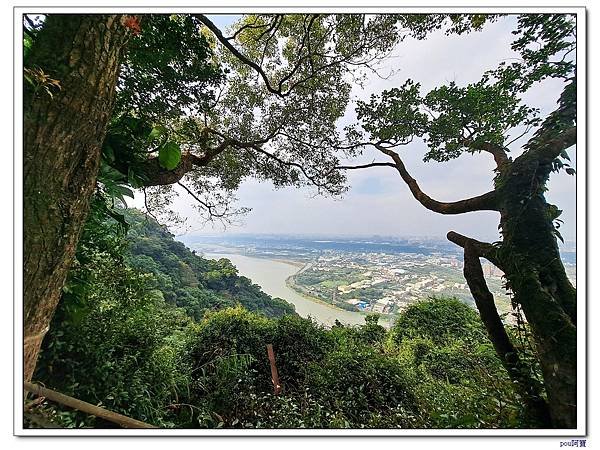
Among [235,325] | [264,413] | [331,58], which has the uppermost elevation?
[331,58]

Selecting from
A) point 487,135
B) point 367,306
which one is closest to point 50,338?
point 367,306

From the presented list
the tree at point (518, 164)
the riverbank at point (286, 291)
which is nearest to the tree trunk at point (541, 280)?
the tree at point (518, 164)

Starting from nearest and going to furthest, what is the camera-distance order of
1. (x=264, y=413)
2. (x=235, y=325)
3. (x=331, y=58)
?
1. (x=264, y=413)
2. (x=331, y=58)
3. (x=235, y=325)

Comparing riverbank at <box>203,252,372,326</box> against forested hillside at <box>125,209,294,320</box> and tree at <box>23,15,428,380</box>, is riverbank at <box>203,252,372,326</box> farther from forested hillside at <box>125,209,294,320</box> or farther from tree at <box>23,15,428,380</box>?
tree at <box>23,15,428,380</box>

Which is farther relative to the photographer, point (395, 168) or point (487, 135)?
point (395, 168)

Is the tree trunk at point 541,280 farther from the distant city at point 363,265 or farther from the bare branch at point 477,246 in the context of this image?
the distant city at point 363,265
